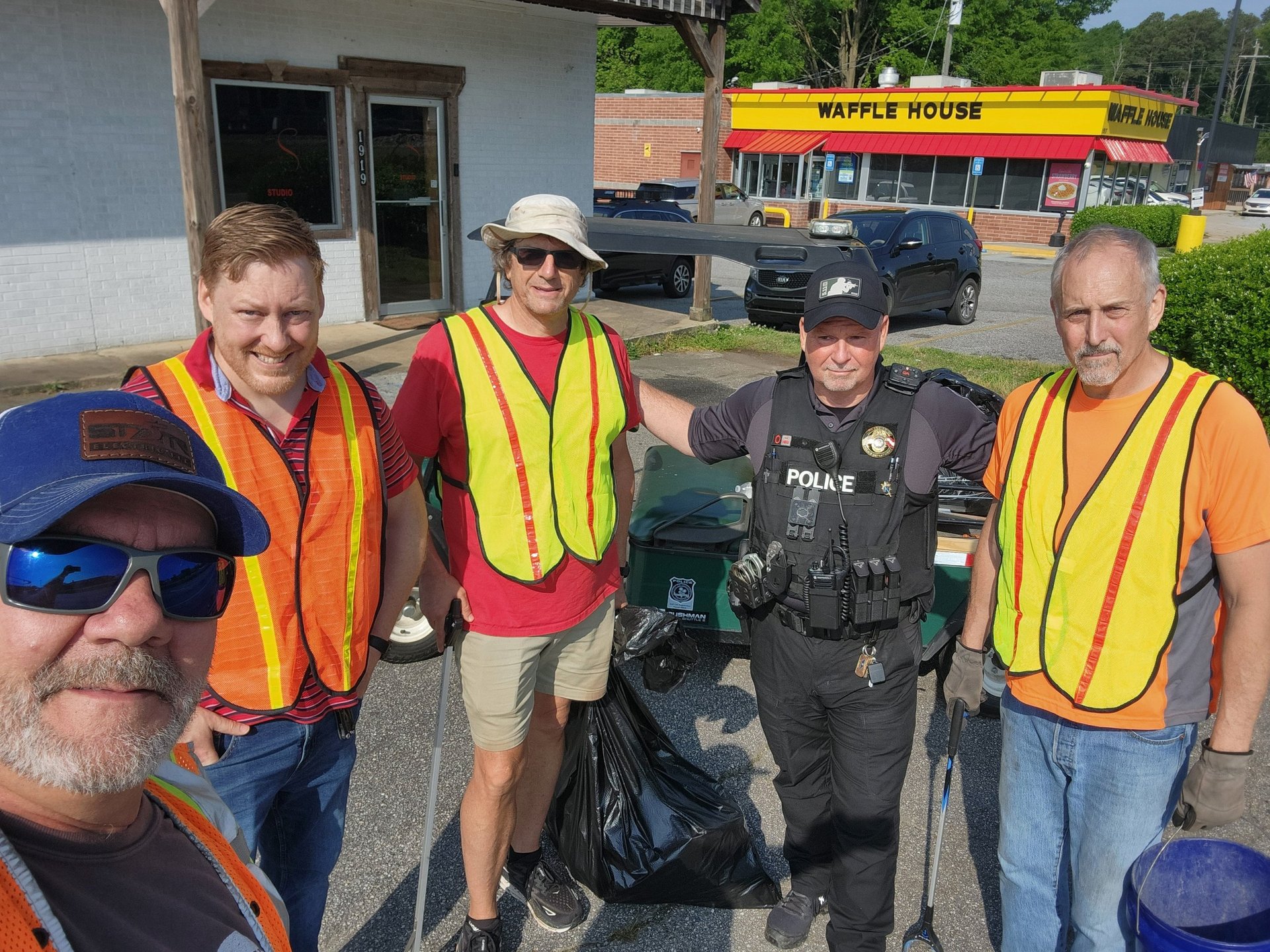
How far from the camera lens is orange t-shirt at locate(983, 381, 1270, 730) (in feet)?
6.91

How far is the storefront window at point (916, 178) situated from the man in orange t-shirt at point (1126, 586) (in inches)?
1337

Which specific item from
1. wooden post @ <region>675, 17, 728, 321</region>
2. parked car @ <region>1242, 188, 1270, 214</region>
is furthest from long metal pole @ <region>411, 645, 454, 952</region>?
parked car @ <region>1242, 188, 1270, 214</region>

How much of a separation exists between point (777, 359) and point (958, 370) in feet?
6.77

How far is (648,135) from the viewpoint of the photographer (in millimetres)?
38812

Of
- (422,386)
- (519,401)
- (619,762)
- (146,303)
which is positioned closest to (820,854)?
(619,762)

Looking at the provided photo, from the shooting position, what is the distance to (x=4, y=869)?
3.04 feet

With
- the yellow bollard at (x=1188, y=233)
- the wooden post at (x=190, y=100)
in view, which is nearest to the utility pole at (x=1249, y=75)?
the yellow bollard at (x=1188, y=233)

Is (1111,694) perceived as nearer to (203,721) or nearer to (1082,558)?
(1082,558)

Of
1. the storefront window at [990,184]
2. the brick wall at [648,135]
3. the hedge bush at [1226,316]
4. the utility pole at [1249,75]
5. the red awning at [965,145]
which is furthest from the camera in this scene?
the utility pole at [1249,75]

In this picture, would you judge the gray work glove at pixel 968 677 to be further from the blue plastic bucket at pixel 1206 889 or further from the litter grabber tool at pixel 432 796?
the litter grabber tool at pixel 432 796

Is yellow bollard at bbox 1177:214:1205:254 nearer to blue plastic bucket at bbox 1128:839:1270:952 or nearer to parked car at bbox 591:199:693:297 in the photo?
parked car at bbox 591:199:693:297

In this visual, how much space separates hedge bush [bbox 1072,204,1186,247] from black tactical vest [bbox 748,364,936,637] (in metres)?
26.0

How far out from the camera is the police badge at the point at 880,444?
265cm

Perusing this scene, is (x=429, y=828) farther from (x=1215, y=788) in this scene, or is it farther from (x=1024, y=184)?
(x=1024, y=184)
